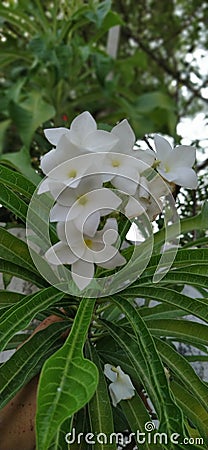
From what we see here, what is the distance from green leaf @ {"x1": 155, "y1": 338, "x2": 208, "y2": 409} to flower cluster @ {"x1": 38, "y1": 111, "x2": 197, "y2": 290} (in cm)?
11

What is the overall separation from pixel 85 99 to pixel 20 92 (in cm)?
22

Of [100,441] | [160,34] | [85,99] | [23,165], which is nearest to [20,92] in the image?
[85,99]

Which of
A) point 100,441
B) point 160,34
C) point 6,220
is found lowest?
point 100,441

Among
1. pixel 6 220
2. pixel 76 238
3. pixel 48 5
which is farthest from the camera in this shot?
pixel 48 5

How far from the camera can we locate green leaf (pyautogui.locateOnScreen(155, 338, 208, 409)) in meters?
0.53

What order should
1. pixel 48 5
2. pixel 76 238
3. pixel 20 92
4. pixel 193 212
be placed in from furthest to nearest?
pixel 48 5 < pixel 20 92 < pixel 193 212 < pixel 76 238

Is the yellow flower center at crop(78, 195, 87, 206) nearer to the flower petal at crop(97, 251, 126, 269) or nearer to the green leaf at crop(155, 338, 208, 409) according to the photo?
the flower petal at crop(97, 251, 126, 269)

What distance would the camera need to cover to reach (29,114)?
4.66 ft

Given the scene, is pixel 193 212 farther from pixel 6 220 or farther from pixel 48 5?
pixel 48 5

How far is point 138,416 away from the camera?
579 mm

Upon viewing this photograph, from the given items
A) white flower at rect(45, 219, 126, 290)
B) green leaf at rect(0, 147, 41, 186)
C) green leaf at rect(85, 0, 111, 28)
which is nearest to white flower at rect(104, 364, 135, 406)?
white flower at rect(45, 219, 126, 290)

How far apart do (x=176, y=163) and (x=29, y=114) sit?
91 cm

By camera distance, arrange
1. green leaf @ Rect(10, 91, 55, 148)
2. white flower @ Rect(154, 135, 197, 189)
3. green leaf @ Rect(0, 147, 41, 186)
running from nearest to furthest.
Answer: white flower @ Rect(154, 135, 197, 189), green leaf @ Rect(0, 147, 41, 186), green leaf @ Rect(10, 91, 55, 148)

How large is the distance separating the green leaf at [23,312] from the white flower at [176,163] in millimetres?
174
